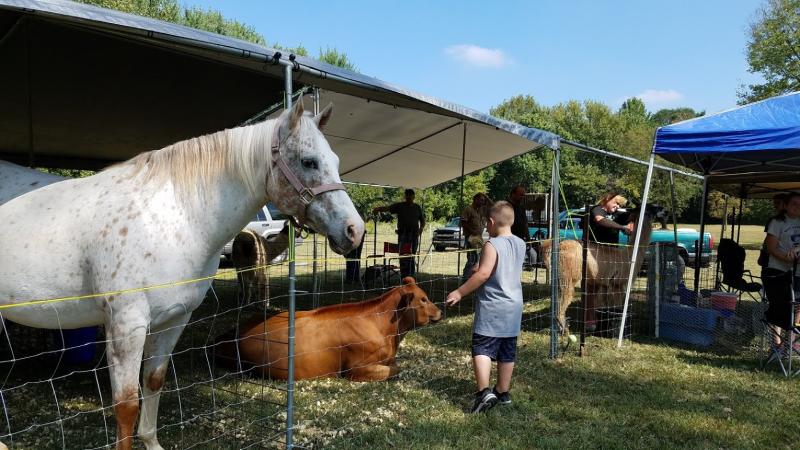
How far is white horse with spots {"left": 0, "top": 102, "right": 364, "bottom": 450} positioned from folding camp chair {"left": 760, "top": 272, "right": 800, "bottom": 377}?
16.8 feet

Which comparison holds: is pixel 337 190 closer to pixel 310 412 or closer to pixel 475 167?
pixel 310 412

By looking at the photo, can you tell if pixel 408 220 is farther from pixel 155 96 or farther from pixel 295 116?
pixel 295 116

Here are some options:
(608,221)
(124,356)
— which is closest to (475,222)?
(608,221)

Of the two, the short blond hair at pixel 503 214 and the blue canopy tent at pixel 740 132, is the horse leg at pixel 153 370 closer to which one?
the short blond hair at pixel 503 214

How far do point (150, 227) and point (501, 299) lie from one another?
102 inches

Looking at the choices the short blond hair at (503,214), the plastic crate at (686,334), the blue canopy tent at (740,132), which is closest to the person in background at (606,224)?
the blue canopy tent at (740,132)

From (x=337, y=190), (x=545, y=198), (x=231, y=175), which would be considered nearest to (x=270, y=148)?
(x=231, y=175)

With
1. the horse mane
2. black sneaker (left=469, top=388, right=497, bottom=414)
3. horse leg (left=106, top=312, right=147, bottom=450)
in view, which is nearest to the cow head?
black sneaker (left=469, top=388, right=497, bottom=414)

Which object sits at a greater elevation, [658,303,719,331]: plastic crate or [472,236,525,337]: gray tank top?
[472,236,525,337]: gray tank top

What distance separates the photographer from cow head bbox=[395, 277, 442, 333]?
4988 mm

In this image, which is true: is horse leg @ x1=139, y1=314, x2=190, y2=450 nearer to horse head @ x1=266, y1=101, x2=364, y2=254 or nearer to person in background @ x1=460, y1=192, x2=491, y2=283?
horse head @ x1=266, y1=101, x2=364, y2=254

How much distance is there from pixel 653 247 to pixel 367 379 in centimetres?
468

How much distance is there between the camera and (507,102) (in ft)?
167

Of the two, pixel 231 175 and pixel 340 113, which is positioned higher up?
pixel 340 113
